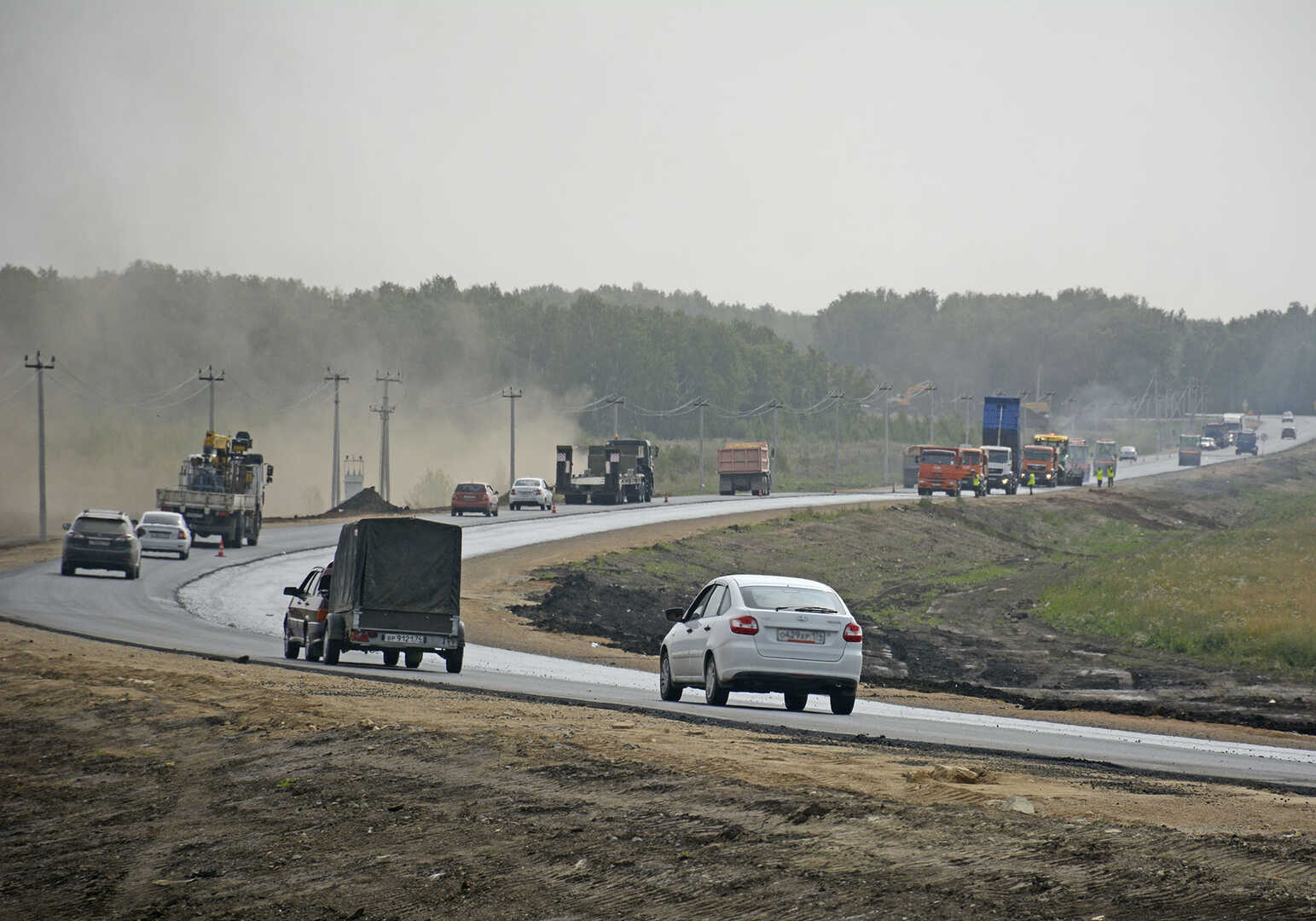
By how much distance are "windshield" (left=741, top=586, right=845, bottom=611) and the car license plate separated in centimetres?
28

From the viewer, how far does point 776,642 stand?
63.7 feet

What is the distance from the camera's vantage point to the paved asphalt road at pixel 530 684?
1664cm

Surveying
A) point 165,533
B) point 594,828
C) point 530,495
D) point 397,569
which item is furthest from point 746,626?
point 530,495

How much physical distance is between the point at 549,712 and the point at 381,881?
26.7 ft

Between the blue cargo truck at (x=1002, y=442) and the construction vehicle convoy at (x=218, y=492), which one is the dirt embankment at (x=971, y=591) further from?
the construction vehicle convoy at (x=218, y=492)

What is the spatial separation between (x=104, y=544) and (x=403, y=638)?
76.2ft

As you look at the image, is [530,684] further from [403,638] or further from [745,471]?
[745,471]

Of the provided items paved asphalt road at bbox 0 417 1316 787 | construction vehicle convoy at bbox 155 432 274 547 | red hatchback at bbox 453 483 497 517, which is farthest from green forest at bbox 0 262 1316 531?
paved asphalt road at bbox 0 417 1316 787

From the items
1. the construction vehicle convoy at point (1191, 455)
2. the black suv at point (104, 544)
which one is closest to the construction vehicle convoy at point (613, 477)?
the black suv at point (104, 544)

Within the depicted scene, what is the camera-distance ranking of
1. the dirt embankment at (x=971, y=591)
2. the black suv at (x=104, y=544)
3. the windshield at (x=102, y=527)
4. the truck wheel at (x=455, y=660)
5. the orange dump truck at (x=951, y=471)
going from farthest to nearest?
the orange dump truck at (x=951, y=471), the windshield at (x=102, y=527), the black suv at (x=104, y=544), the dirt embankment at (x=971, y=591), the truck wheel at (x=455, y=660)

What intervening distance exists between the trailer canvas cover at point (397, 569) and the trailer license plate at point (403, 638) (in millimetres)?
404

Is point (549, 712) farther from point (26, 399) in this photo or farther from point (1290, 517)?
point (26, 399)

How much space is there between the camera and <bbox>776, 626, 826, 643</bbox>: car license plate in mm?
19438

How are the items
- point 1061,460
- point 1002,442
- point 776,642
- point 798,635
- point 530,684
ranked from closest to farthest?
point 776,642 → point 798,635 → point 530,684 → point 1002,442 → point 1061,460
